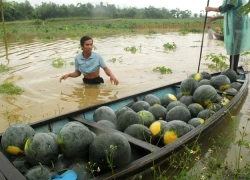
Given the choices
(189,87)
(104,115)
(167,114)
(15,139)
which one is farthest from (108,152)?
(189,87)

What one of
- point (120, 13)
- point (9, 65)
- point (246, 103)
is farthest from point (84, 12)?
point (246, 103)

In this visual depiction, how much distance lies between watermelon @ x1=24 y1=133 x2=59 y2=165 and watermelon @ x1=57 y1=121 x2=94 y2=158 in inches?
3.8

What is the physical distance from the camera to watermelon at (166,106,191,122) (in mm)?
3898

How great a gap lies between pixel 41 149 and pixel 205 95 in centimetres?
304

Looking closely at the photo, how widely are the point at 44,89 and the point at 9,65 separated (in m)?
4.25

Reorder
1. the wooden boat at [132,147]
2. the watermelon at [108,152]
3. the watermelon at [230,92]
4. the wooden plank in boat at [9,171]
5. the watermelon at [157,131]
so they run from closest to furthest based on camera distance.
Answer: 1. the wooden plank in boat at [9,171]
2. the wooden boat at [132,147]
3. the watermelon at [108,152]
4. the watermelon at [157,131]
5. the watermelon at [230,92]

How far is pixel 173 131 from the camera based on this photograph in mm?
3314

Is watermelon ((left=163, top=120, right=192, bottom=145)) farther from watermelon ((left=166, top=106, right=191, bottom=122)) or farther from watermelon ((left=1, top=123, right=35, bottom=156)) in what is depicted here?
watermelon ((left=1, top=123, right=35, bottom=156))

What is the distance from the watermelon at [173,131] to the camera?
3.31 m

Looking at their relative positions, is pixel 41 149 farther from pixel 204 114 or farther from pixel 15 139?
pixel 204 114

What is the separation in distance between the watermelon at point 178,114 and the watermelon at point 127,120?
22.4 inches

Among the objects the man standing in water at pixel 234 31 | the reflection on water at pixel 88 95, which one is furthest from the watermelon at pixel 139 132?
the man standing in water at pixel 234 31

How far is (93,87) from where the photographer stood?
7289 mm

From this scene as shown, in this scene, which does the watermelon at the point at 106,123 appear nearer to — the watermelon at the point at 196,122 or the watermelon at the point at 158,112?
the watermelon at the point at 158,112
